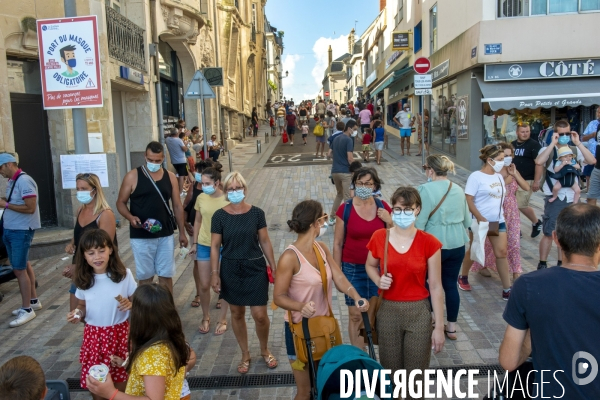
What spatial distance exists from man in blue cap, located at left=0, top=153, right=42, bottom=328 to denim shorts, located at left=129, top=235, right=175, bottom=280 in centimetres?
149

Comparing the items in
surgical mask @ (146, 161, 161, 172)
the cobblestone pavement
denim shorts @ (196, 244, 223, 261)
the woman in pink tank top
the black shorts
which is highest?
surgical mask @ (146, 161, 161, 172)

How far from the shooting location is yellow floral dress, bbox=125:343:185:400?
2.76 metres

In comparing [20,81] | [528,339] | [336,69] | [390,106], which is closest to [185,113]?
[20,81]

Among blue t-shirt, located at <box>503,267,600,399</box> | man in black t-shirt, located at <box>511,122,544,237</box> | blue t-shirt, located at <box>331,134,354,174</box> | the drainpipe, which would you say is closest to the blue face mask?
man in black t-shirt, located at <box>511,122,544,237</box>

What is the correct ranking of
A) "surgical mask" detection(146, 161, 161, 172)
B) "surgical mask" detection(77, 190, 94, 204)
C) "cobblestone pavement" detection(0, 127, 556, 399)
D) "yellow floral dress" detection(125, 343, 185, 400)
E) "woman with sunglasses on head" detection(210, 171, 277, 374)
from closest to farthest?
1. "yellow floral dress" detection(125, 343, 185, 400)
2. "woman with sunglasses on head" detection(210, 171, 277, 374)
3. "surgical mask" detection(77, 190, 94, 204)
4. "cobblestone pavement" detection(0, 127, 556, 399)
5. "surgical mask" detection(146, 161, 161, 172)

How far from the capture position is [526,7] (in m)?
15.4

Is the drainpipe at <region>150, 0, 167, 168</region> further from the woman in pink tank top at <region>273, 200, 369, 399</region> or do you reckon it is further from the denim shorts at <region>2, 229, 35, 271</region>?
the woman in pink tank top at <region>273, 200, 369, 399</region>

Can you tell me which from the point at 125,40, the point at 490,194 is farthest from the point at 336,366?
the point at 125,40

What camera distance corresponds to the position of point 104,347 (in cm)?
367

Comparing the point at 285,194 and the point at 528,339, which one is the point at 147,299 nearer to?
the point at 528,339

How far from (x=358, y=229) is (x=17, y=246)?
413 cm

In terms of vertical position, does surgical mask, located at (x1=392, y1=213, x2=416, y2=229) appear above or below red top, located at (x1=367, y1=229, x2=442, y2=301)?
above

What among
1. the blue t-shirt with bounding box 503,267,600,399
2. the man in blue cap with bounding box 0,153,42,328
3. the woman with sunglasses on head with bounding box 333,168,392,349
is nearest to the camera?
the blue t-shirt with bounding box 503,267,600,399

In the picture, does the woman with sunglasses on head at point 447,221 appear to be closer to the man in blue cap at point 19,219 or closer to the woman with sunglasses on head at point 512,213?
the woman with sunglasses on head at point 512,213
